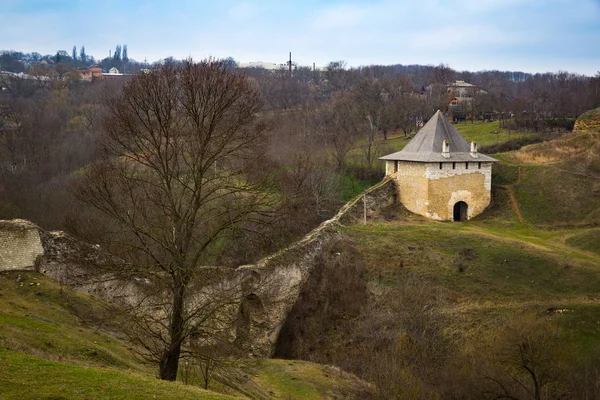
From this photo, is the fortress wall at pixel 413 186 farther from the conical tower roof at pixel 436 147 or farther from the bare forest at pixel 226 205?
the bare forest at pixel 226 205

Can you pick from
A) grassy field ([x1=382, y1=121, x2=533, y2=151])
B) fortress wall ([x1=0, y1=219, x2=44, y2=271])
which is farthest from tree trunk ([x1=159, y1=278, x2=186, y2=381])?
grassy field ([x1=382, y1=121, x2=533, y2=151])

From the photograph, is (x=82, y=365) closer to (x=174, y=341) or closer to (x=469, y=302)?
(x=174, y=341)

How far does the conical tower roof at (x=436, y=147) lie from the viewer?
28.0 meters

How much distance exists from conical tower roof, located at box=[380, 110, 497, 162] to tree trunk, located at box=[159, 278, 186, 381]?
1812cm

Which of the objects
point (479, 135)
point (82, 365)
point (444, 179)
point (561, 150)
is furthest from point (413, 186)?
point (479, 135)

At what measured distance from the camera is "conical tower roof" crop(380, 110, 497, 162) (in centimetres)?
2802

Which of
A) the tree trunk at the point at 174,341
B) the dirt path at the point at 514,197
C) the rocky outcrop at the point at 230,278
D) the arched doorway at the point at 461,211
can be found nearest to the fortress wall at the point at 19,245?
the rocky outcrop at the point at 230,278

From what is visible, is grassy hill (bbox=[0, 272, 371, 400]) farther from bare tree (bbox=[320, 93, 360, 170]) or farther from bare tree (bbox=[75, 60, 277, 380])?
bare tree (bbox=[320, 93, 360, 170])

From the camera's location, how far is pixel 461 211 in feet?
94.0

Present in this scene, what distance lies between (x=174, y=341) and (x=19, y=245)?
7.75 meters

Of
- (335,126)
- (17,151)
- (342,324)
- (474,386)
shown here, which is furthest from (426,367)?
(17,151)

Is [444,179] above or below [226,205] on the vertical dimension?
below

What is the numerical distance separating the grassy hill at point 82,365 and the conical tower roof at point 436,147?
13453 millimetres

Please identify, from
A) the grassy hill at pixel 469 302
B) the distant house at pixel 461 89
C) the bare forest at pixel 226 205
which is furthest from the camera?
the distant house at pixel 461 89
